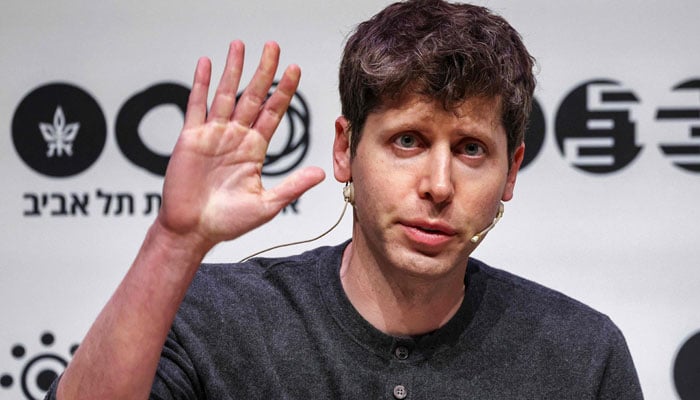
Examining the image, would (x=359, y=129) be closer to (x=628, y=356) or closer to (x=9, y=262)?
(x=628, y=356)

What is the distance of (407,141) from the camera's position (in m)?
1.92

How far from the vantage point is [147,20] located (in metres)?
3.16

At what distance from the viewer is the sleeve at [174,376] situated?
1809mm

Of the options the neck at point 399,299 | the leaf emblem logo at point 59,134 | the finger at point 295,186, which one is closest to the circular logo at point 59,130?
the leaf emblem logo at point 59,134

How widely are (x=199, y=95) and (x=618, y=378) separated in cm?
117

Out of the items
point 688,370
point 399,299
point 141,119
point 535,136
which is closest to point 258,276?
point 399,299

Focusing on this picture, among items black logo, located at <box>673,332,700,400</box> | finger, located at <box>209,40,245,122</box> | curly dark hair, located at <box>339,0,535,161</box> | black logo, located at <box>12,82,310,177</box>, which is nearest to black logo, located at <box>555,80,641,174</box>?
black logo, located at <box>673,332,700,400</box>

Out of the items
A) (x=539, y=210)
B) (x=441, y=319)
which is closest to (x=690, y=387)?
(x=539, y=210)

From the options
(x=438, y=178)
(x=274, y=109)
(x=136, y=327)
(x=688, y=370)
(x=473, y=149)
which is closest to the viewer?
(x=136, y=327)

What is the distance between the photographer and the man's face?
6.10 feet

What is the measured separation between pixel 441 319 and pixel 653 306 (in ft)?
4.12

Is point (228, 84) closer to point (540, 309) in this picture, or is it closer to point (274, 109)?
point (274, 109)

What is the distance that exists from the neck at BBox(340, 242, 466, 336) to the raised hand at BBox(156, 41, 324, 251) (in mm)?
489

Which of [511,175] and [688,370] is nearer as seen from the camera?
[511,175]
